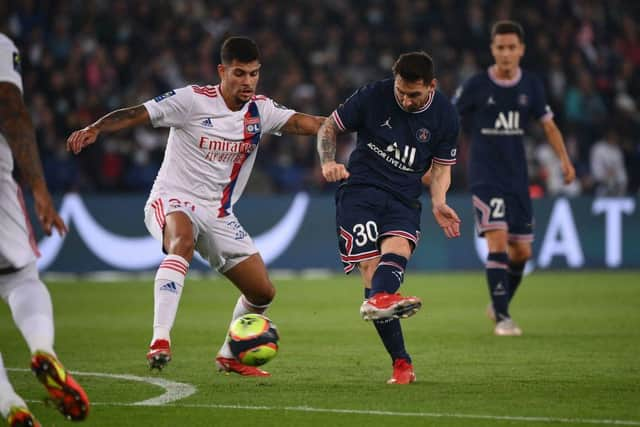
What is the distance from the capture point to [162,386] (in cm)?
772

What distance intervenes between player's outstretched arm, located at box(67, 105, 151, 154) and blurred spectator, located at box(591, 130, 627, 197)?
14.4m

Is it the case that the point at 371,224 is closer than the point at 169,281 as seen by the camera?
No

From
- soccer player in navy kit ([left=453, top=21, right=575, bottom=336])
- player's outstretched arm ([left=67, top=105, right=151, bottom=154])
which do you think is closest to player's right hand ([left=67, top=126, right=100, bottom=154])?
player's outstretched arm ([left=67, top=105, right=151, bottom=154])

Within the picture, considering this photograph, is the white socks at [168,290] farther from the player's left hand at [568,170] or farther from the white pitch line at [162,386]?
the player's left hand at [568,170]

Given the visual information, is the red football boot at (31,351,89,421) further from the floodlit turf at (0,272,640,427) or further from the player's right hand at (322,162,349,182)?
the player's right hand at (322,162,349,182)

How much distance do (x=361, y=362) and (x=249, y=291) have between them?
48.4 inches

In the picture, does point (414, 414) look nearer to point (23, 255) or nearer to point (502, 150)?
point (23, 255)

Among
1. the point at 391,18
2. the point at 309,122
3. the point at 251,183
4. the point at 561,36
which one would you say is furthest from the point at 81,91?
the point at 309,122

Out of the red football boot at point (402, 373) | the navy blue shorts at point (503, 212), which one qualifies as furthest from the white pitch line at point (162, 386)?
the navy blue shorts at point (503, 212)

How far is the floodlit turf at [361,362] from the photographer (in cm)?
659

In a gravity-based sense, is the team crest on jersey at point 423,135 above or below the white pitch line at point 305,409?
above

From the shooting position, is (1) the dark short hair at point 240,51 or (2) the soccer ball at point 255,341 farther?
(1) the dark short hair at point 240,51

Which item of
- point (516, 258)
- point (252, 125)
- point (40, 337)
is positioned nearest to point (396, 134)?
point (252, 125)

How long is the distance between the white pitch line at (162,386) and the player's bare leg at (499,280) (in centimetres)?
427
